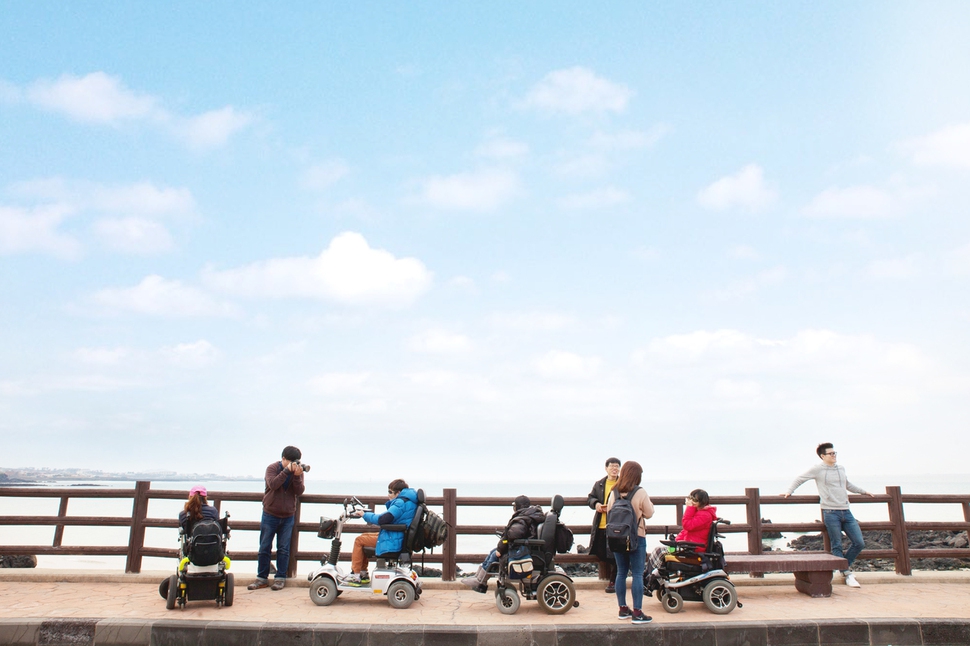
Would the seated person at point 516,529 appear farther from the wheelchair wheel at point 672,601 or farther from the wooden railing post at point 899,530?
the wooden railing post at point 899,530

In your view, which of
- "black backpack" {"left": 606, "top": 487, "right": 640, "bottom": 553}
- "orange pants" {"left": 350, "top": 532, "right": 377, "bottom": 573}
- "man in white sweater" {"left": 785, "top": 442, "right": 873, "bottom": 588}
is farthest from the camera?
"man in white sweater" {"left": 785, "top": 442, "right": 873, "bottom": 588}

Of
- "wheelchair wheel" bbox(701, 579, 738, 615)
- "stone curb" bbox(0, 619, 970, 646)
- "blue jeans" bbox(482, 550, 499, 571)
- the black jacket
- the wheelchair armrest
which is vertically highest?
the black jacket

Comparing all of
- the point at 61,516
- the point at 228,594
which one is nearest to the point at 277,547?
the point at 228,594

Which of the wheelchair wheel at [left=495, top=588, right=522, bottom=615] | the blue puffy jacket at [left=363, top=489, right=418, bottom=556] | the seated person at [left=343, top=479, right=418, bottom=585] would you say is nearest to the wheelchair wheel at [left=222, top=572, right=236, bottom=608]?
the seated person at [left=343, top=479, right=418, bottom=585]

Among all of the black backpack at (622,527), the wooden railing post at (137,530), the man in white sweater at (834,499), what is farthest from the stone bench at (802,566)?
the wooden railing post at (137,530)

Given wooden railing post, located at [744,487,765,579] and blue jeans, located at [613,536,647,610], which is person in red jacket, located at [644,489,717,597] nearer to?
blue jeans, located at [613,536,647,610]

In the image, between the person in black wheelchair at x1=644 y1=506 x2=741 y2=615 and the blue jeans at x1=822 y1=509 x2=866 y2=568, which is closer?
the person in black wheelchair at x1=644 y1=506 x2=741 y2=615

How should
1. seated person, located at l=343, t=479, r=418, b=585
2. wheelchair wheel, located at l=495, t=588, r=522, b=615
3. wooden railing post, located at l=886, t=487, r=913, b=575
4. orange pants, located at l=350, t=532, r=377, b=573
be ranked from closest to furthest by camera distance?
wheelchair wheel, located at l=495, t=588, r=522, b=615 < seated person, located at l=343, t=479, r=418, b=585 < orange pants, located at l=350, t=532, r=377, b=573 < wooden railing post, located at l=886, t=487, r=913, b=575

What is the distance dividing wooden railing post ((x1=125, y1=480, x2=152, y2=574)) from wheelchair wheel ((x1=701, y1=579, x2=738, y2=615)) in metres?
7.17

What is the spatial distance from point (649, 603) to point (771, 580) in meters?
2.14

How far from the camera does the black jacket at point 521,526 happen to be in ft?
23.9

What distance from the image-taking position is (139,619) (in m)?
6.84

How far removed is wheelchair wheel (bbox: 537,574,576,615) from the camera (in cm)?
727

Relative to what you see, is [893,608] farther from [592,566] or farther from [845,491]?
[592,566]
